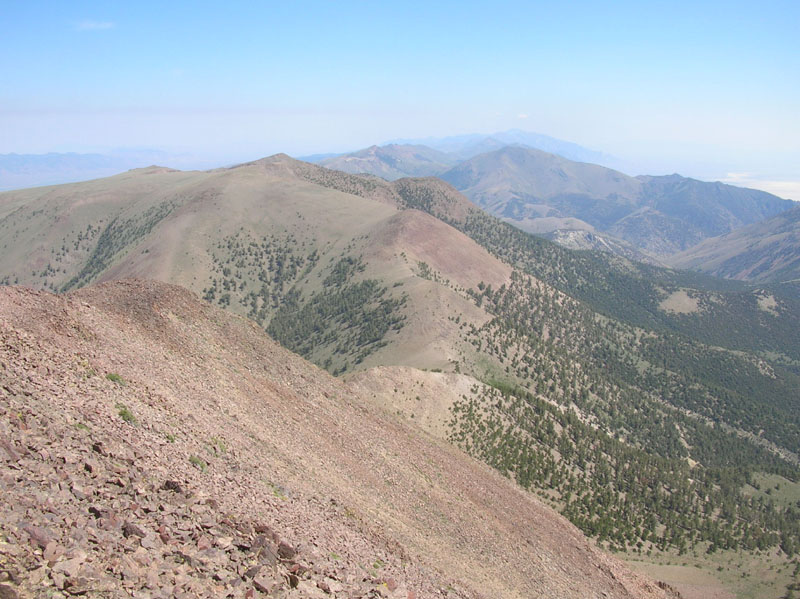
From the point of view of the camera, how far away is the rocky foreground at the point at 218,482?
13078mm

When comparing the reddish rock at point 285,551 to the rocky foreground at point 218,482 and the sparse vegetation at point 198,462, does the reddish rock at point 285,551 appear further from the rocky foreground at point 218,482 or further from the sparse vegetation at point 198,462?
the sparse vegetation at point 198,462

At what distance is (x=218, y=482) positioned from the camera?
1886 cm

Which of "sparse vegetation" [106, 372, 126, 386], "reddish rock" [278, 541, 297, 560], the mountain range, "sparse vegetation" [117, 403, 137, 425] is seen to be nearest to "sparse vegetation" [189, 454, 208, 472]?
"sparse vegetation" [117, 403, 137, 425]

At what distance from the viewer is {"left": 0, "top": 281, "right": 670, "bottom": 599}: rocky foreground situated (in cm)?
1308

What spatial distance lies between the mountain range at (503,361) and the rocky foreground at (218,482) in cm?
154

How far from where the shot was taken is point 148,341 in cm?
2889

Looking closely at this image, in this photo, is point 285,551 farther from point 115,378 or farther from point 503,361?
point 503,361

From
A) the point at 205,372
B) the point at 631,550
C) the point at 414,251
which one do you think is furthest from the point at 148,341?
the point at 414,251

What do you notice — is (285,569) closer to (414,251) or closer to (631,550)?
(631,550)

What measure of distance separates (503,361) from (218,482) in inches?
3413

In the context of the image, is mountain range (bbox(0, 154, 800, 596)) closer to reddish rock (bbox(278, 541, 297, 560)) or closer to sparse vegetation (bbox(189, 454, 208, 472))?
sparse vegetation (bbox(189, 454, 208, 472))

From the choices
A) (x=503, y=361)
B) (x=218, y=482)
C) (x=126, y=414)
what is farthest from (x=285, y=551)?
(x=503, y=361)

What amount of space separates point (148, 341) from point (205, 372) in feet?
12.1

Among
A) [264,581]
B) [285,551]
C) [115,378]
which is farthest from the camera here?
[115,378]
